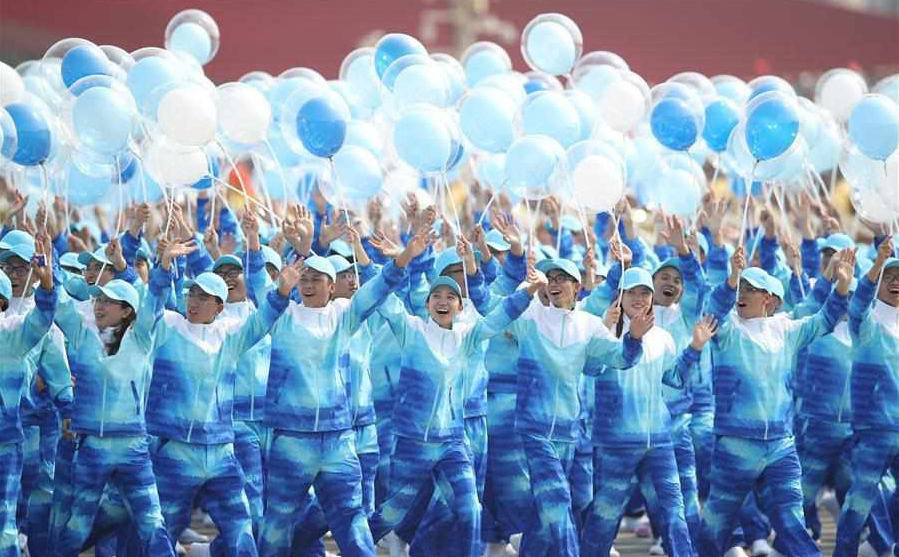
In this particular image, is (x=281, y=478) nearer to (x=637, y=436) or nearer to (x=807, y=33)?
(x=637, y=436)

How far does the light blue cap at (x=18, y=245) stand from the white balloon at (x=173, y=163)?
78 cm

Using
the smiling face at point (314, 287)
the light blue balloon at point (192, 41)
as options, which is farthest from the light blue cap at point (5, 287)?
the light blue balloon at point (192, 41)

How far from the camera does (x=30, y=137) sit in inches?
393

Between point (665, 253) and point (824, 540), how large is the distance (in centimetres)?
216

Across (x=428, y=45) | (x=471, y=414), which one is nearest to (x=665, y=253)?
(x=471, y=414)

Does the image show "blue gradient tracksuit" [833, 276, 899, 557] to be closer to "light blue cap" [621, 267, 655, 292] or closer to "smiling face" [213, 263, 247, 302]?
"light blue cap" [621, 267, 655, 292]

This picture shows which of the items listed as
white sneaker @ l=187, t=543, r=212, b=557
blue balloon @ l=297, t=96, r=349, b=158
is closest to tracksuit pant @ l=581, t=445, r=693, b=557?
white sneaker @ l=187, t=543, r=212, b=557

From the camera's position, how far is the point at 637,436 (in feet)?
31.6

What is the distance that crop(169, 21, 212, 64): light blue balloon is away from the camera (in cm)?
1299

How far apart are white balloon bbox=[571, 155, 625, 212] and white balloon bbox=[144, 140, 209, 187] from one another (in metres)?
2.12

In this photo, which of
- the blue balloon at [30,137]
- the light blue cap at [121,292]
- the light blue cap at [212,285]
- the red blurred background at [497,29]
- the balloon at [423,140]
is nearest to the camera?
the light blue cap at [121,292]

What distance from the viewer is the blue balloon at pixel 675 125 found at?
1142 cm

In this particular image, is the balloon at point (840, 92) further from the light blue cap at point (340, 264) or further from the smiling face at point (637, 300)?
the light blue cap at point (340, 264)

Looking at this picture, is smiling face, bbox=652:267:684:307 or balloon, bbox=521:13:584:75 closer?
smiling face, bbox=652:267:684:307
